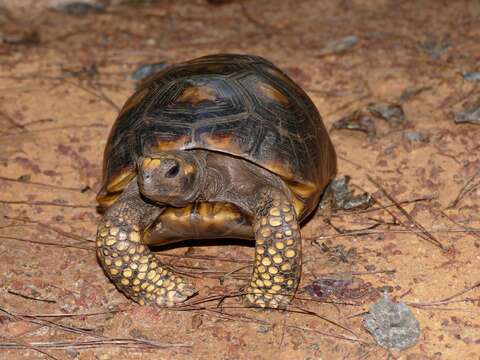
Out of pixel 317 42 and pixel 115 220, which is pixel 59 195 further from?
pixel 317 42

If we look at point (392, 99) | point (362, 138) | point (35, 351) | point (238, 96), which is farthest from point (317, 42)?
point (35, 351)

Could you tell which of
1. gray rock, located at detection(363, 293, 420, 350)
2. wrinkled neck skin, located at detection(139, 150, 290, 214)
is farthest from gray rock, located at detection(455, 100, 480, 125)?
gray rock, located at detection(363, 293, 420, 350)

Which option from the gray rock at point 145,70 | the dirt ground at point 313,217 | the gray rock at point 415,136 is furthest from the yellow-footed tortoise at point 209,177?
the gray rock at point 145,70

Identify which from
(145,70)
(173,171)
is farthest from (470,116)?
(145,70)

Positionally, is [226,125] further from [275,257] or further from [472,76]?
[472,76]

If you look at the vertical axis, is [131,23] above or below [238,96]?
below

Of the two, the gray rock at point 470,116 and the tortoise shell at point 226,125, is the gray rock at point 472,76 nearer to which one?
the gray rock at point 470,116

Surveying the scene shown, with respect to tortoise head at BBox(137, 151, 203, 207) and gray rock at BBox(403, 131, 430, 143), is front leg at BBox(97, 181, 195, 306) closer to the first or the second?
tortoise head at BBox(137, 151, 203, 207)
